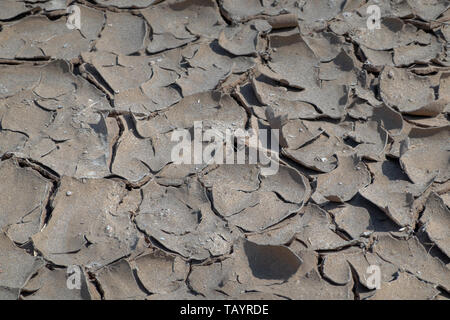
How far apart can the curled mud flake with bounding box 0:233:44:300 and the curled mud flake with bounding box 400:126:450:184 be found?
1.02m

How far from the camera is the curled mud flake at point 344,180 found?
1.66m

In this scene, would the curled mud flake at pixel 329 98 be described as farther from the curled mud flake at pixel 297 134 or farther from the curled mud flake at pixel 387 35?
the curled mud flake at pixel 387 35

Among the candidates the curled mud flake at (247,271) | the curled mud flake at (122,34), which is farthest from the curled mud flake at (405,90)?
the curled mud flake at (122,34)

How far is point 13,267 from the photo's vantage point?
4.92ft

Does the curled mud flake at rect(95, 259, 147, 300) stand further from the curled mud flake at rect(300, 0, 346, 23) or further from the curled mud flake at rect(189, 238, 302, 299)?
the curled mud flake at rect(300, 0, 346, 23)

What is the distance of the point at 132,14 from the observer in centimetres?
219

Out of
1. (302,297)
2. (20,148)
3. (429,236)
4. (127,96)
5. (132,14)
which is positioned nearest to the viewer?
(302,297)

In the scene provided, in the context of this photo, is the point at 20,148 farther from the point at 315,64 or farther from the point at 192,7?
the point at 315,64

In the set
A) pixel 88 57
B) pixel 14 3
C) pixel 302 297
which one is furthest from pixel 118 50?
pixel 302 297

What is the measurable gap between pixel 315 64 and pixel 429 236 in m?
0.72

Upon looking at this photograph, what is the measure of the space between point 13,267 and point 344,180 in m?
0.89

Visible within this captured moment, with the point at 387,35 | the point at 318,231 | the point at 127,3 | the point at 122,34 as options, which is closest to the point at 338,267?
the point at 318,231

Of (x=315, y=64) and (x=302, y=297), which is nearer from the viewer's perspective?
(x=302, y=297)

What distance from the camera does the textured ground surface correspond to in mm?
1506
